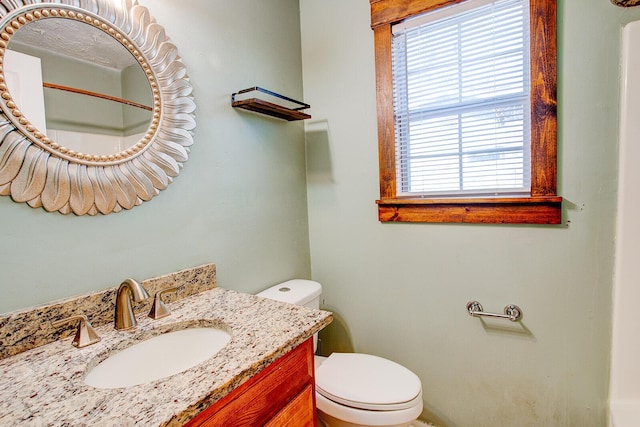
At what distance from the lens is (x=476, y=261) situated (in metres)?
1.41

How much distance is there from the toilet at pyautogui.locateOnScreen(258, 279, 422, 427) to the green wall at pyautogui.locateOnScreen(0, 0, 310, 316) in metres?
0.34

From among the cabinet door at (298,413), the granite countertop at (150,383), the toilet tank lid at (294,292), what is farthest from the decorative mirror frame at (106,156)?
the cabinet door at (298,413)

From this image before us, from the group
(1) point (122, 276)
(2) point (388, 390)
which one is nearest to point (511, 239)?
(2) point (388, 390)

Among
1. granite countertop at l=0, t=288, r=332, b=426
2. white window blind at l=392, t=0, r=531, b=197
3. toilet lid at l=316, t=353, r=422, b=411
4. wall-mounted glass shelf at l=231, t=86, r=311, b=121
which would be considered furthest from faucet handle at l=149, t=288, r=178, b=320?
white window blind at l=392, t=0, r=531, b=197

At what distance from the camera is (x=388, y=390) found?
122 cm

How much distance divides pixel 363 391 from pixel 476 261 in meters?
0.75

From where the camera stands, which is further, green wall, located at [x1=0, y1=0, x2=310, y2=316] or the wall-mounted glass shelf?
the wall-mounted glass shelf

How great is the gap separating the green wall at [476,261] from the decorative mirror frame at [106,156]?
842mm

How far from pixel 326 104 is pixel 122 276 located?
1.29 metres

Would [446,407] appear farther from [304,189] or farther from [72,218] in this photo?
[72,218]

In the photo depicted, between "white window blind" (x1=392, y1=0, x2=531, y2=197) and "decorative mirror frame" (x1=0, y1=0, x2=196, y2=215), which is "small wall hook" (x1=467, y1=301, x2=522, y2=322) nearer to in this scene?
"white window blind" (x1=392, y1=0, x2=531, y2=197)

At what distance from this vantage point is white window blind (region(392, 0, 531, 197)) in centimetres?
129

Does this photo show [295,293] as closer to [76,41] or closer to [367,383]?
[367,383]

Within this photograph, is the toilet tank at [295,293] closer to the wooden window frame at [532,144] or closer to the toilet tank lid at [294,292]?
the toilet tank lid at [294,292]
